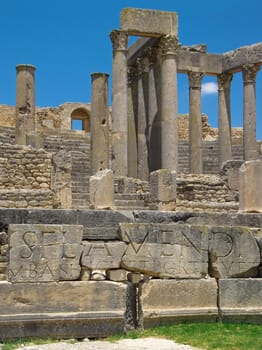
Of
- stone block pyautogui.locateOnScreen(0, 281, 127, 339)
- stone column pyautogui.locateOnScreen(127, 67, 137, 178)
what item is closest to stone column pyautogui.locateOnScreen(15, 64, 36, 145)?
stone column pyautogui.locateOnScreen(127, 67, 137, 178)

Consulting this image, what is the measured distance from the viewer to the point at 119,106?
22422mm

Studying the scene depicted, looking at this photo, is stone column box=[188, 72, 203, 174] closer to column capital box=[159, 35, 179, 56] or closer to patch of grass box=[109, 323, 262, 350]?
column capital box=[159, 35, 179, 56]

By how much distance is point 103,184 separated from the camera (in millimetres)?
13750

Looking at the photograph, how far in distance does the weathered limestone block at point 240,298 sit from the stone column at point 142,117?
17.4 metres

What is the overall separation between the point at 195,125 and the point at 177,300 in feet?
65.9

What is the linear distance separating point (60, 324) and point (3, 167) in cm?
1174

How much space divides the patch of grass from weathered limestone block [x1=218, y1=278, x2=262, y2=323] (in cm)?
16

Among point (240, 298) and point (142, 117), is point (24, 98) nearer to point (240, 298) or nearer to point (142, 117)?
point (142, 117)

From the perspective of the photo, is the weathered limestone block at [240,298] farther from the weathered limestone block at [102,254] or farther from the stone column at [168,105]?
the stone column at [168,105]

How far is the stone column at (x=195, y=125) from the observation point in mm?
26906

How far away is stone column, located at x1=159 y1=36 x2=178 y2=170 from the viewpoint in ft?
74.6

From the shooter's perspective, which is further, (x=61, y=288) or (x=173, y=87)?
(x=173, y=87)

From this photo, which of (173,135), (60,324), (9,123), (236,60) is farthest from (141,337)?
(9,123)

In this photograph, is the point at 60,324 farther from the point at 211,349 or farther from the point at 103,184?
the point at 103,184
